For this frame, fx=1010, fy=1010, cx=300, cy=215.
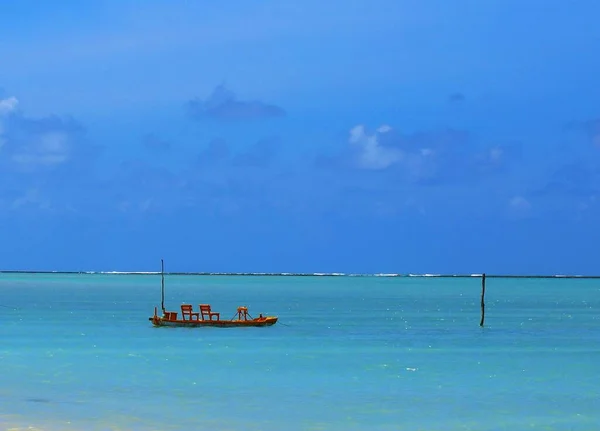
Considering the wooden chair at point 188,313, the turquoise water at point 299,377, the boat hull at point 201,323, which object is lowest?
the turquoise water at point 299,377

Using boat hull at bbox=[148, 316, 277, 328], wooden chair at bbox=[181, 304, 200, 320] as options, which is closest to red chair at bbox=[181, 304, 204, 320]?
wooden chair at bbox=[181, 304, 200, 320]

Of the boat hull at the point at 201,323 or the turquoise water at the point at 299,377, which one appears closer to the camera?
the turquoise water at the point at 299,377

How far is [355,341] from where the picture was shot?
206 ft

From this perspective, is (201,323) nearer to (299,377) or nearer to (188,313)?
(188,313)

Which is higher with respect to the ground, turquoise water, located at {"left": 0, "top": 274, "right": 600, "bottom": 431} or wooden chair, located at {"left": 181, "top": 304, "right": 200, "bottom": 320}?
wooden chair, located at {"left": 181, "top": 304, "right": 200, "bottom": 320}

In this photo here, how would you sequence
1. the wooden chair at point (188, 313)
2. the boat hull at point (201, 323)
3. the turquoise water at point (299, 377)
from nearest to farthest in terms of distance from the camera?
the turquoise water at point (299, 377) → the wooden chair at point (188, 313) → the boat hull at point (201, 323)

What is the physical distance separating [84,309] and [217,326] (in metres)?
37.0

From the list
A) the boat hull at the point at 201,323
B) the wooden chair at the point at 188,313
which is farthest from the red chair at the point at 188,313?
the boat hull at the point at 201,323

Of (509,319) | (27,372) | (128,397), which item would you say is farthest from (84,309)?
(128,397)

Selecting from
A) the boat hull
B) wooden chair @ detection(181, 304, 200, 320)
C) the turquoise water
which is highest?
wooden chair @ detection(181, 304, 200, 320)

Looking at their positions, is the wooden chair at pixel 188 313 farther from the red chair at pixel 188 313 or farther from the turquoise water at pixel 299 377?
the turquoise water at pixel 299 377

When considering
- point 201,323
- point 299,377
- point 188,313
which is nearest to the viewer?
point 299,377

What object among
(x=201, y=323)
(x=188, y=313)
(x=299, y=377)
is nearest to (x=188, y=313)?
(x=188, y=313)

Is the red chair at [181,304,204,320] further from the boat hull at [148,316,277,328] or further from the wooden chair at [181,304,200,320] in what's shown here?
the boat hull at [148,316,277,328]
